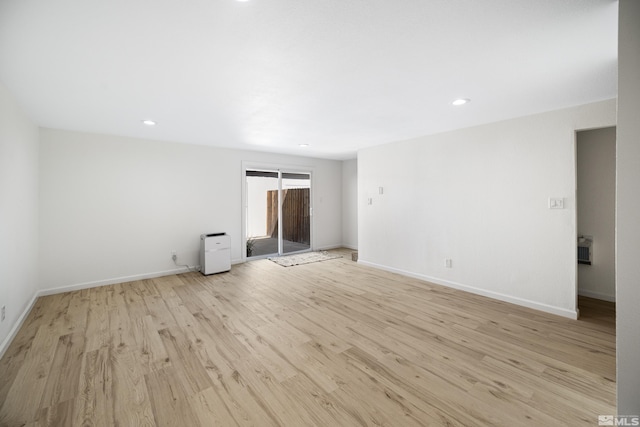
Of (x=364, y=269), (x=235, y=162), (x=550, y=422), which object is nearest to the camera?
(x=550, y=422)

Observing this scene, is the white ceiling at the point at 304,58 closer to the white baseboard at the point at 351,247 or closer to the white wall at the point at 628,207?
the white wall at the point at 628,207

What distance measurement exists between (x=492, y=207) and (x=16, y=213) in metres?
5.58

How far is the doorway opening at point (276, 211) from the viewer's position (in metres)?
6.04

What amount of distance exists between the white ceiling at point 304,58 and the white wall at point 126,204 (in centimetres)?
77

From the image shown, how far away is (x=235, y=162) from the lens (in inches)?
214

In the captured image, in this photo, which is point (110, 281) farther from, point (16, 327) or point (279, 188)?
point (279, 188)

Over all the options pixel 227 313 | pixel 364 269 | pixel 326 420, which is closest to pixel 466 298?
pixel 364 269

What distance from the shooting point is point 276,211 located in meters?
6.75

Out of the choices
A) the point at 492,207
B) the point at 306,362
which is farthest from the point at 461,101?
the point at 306,362

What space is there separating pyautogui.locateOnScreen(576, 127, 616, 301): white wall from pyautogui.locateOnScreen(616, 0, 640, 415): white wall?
2959 millimetres

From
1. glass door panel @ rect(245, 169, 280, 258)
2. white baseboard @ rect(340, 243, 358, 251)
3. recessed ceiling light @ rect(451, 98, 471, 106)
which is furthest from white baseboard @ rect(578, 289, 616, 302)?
glass door panel @ rect(245, 169, 280, 258)

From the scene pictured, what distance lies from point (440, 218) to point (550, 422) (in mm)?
2844

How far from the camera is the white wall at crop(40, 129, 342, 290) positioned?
3.83 metres

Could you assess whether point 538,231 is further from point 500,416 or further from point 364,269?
point 364,269
